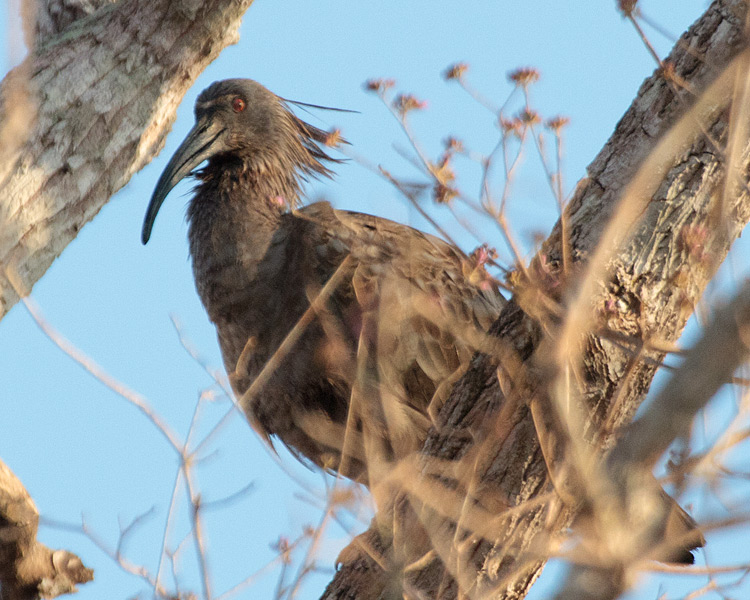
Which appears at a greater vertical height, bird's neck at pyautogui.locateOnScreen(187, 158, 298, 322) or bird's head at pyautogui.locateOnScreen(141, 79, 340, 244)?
bird's head at pyautogui.locateOnScreen(141, 79, 340, 244)

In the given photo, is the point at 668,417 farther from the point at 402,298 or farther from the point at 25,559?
the point at 402,298

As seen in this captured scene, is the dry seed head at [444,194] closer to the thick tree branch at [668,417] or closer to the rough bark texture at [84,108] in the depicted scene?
the thick tree branch at [668,417]

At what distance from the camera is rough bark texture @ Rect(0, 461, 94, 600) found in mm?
3588

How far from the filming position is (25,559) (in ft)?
12.1

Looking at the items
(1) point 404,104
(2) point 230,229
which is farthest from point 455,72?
(2) point 230,229

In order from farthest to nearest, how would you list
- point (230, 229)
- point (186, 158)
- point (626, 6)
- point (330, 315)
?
1. point (186, 158)
2. point (230, 229)
3. point (330, 315)
4. point (626, 6)

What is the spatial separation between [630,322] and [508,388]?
Answer: 54cm

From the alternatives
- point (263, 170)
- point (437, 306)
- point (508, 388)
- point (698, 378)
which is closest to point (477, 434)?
point (508, 388)

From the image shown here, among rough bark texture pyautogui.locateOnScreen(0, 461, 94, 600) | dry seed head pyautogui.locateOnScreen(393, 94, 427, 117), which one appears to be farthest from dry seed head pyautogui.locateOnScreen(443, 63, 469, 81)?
rough bark texture pyautogui.locateOnScreen(0, 461, 94, 600)

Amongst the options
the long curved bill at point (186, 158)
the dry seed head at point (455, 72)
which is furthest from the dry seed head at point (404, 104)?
the long curved bill at point (186, 158)

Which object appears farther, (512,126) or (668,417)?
(512,126)

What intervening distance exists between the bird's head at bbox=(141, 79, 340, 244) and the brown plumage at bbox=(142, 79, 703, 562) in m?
0.03

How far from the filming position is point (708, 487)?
249 cm

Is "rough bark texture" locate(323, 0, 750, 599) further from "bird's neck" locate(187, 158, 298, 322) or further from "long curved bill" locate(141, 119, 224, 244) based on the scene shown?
"long curved bill" locate(141, 119, 224, 244)
